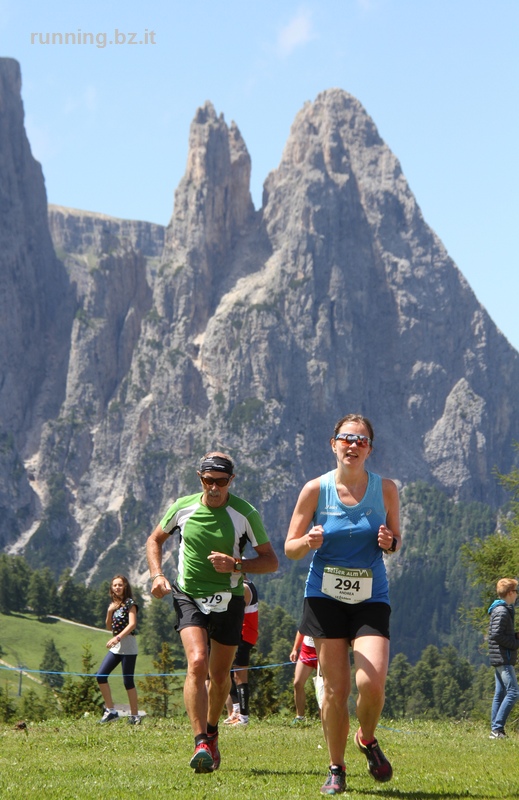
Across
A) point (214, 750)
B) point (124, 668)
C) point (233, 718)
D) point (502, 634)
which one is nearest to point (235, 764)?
point (214, 750)

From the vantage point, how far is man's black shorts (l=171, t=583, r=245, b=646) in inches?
475

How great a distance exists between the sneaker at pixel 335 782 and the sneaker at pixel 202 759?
5.12ft

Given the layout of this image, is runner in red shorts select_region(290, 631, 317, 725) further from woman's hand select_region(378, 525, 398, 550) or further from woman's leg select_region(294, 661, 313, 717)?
woman's hand select_region(378, 525, 398, 550)

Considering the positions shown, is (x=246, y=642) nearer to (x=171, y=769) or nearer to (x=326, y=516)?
(x=171, y=769)

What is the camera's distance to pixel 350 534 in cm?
1055

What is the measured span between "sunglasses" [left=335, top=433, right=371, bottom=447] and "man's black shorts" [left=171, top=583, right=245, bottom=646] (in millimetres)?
2451

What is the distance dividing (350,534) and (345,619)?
862 mm

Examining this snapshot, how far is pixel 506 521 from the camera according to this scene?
4109 cm

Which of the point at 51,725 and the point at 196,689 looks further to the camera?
the point at 51,725

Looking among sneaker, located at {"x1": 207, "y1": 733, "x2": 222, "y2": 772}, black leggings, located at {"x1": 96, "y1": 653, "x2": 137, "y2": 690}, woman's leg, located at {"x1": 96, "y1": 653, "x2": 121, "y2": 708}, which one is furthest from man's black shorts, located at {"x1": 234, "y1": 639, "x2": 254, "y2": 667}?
sneaker, located at {"x1": 207, "y1": 733, "x2": 222, "y2": 772}

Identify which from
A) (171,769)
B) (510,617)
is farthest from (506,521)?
(171,769)

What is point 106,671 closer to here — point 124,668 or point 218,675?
point 124,668

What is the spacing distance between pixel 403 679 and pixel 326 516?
440 feet

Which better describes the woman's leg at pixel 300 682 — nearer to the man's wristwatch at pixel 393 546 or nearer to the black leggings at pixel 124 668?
the black leggings at pixel 124 668
